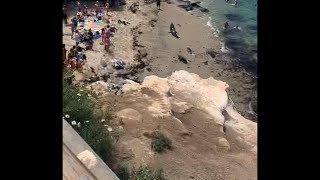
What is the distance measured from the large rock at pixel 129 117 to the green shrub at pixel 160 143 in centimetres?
82

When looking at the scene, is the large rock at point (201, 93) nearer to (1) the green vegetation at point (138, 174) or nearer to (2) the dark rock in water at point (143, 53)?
(2) the dark rock in water at point (143, 53)

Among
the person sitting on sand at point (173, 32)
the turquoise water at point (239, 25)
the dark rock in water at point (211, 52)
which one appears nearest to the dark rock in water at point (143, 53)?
the person sitting on sand at point (173, 32)

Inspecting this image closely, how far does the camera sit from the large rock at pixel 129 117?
12.8m

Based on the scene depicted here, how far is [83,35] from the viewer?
21.2 m

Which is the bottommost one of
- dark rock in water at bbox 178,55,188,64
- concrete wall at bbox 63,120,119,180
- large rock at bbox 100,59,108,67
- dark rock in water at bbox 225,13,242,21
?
dark rock in water at bbox 225,13,242,21

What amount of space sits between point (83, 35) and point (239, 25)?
12259mm

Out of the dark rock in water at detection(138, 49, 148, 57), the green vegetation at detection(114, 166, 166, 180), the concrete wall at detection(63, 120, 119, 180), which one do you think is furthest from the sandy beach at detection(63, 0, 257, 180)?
the concrete wall at detection(63, 120, 119, 180)

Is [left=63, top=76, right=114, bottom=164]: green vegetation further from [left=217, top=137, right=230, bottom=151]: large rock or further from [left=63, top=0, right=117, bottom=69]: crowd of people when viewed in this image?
[left=63, top=0, right=117, bottom=69]: crowd of people

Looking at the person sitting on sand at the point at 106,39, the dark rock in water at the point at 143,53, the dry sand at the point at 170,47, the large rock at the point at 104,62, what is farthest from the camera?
the dark rock in water at the point at 143,53

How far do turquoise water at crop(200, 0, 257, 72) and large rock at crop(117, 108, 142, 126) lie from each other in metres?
10.5

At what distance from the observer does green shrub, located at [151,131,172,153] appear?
38.6ft
